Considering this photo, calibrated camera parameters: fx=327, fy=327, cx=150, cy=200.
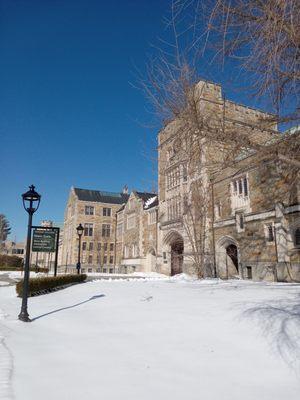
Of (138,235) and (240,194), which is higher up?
(240,194)

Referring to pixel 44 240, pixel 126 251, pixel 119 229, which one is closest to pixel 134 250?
pixel 126 251

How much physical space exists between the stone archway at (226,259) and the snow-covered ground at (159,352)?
14971 mm

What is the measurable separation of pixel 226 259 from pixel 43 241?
1380 centimetres

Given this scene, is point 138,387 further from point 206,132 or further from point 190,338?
point 206,132

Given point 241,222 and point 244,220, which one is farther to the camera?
point 241,222

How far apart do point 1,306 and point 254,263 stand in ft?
49.4

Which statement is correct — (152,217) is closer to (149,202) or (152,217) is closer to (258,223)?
(149,202)

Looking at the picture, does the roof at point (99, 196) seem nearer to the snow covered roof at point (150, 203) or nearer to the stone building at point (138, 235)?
the stone building at point (138, 235)

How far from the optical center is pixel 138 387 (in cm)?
403

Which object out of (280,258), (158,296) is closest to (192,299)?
(158,296)

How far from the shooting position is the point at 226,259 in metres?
24.2

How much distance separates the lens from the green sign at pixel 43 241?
1600cm

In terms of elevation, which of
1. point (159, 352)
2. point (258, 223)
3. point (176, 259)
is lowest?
point (159, 352)

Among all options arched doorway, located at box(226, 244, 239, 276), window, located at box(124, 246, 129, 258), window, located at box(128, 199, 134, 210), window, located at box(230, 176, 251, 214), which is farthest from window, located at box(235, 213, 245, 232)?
window, located at box(124, 246, 129, 258)
